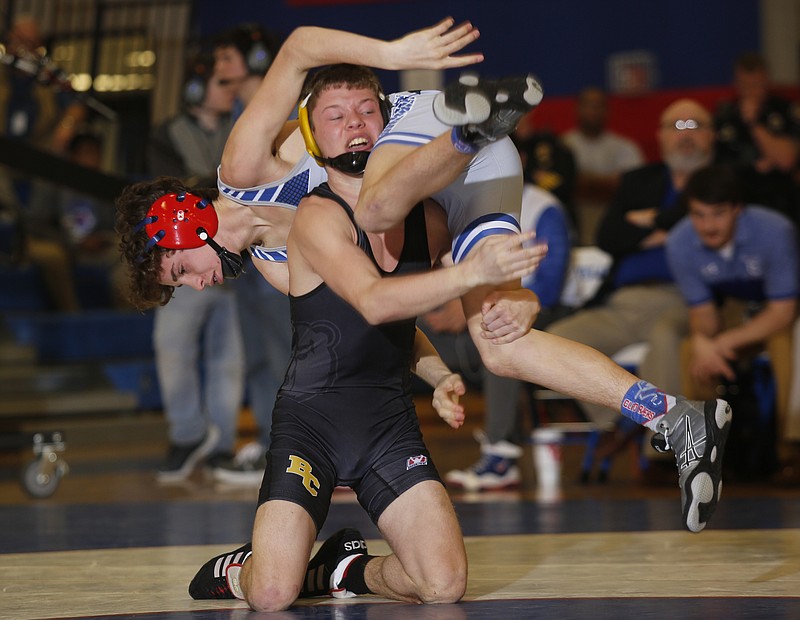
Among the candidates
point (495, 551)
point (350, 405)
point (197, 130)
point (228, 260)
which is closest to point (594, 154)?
point (197, 130)

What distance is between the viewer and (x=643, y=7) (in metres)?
11.0

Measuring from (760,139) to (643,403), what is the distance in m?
3.89

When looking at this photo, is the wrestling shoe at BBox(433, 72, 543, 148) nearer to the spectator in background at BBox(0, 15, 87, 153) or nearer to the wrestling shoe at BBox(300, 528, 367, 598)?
the wrestling shoe at BBox(300, 528, 367, 598)

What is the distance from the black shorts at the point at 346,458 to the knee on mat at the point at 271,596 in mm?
184

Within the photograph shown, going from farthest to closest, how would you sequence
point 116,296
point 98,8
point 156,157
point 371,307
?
point 98,8, point 116,296, point 156,157, point 371,307

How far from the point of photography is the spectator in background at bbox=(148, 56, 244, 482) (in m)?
5.78

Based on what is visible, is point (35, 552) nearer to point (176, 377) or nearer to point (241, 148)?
point (241, 148)


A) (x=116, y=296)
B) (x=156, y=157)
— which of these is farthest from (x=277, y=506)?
(x=116, y=296)

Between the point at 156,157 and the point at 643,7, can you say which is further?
the point at 643,7

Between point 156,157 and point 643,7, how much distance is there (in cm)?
613

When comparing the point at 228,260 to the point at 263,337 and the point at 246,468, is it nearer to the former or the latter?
the point at 263,337

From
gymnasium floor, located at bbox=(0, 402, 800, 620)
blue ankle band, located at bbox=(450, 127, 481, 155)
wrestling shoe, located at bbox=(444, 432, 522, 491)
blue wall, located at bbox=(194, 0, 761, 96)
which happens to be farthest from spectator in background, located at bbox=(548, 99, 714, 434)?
blue wall, located at bbox=(194, 0, 761, 96)

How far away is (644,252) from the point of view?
569 cm

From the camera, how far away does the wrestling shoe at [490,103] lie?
8.31 ft
